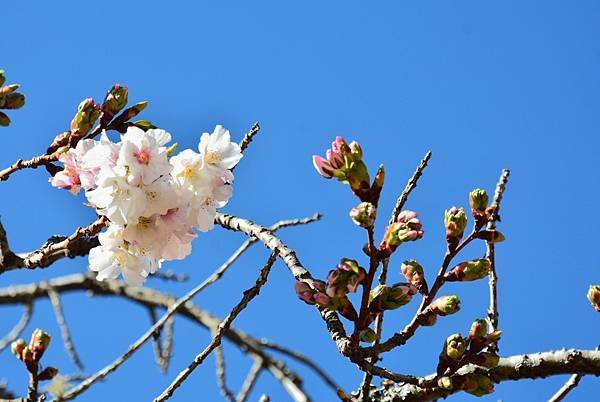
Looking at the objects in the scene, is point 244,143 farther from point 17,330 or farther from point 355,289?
point 17,330

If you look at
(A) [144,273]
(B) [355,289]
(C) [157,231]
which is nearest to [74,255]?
(A) [144,273]

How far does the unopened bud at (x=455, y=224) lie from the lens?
1686 millimetres

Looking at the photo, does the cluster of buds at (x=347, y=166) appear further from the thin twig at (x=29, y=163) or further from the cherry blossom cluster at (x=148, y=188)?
the thin twig at (x=29, y=163)

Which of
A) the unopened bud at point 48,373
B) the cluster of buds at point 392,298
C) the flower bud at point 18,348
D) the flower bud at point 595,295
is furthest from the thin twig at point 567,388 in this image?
the flower bud at point 18,348

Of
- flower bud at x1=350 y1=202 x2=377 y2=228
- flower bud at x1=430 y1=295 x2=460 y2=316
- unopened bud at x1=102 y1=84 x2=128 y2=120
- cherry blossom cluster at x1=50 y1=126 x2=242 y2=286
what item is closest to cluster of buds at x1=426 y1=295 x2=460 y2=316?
flower bud at x1=430 y1=295 x2=460 y2=316

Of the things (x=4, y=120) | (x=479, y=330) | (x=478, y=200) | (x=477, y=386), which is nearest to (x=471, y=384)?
(x=477, y=386)

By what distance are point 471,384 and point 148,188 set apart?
30.7 inches

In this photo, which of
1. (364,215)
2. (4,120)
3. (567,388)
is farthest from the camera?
(567,388)

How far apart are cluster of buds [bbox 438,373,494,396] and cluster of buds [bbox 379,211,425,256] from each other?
10.9 inches

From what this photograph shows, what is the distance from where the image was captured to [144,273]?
194 cm

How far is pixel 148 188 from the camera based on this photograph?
1.76 m

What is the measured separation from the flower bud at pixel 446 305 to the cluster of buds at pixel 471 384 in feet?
0.42

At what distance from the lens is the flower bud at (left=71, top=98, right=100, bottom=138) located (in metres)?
1.97

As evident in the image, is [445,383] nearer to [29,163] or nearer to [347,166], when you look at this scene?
[347,166]
